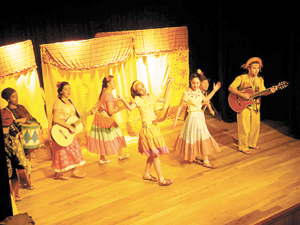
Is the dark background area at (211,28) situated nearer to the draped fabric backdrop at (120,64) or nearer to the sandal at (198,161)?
the draped fabric backdrop at (120,64)

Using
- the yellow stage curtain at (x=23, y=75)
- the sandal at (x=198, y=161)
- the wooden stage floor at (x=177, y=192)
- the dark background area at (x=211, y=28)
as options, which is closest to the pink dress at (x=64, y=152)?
the wooden stage floor at (x=177, y=192)

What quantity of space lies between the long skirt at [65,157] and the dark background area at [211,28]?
2.37 meters

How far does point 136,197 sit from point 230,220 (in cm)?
129

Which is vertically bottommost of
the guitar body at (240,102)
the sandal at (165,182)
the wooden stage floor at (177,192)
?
the wooden stage floor at (177,192)

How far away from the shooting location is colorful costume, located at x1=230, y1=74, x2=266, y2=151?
549 centimetres

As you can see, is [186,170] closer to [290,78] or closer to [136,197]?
[136,197]

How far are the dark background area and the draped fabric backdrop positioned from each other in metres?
0.40

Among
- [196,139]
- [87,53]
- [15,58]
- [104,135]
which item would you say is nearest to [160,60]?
[87,53]

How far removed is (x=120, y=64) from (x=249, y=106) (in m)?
2.76

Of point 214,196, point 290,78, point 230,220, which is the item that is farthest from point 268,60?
point 230,220

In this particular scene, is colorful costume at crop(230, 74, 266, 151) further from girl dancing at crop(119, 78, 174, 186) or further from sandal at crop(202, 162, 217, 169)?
girl dancing at crop(119, 78, 174, 186)

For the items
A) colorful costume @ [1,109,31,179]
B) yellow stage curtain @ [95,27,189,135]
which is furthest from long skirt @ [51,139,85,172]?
yellow stage curtain @ [95,27,189,135]

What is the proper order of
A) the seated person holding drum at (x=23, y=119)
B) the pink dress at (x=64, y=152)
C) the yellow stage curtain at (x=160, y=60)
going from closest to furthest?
the seated person holding drum at (x=23, y=119) < the pink dress at (x=64, y=152) < the yellow stage curtain at (x=160, y=60)

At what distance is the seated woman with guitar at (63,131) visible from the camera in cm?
474
